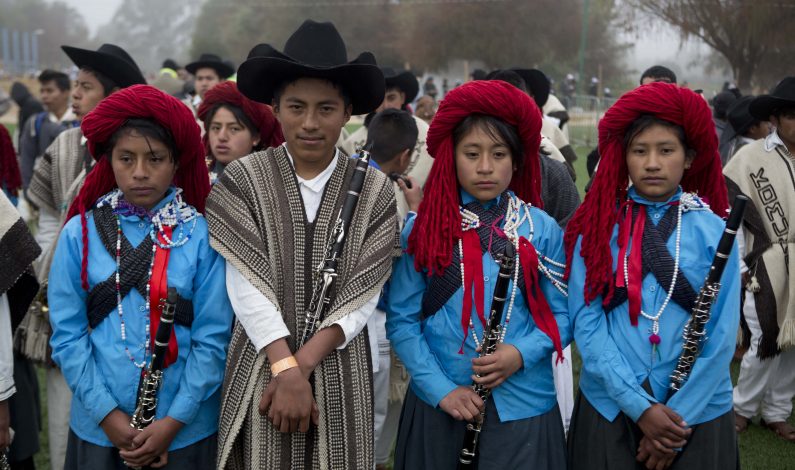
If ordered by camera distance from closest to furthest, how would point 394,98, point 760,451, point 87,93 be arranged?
point 87,93, point 760,451, point 394,98

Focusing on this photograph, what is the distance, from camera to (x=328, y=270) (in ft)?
8.98

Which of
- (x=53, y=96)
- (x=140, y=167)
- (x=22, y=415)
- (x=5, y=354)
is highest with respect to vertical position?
Result: (x=140, y=167)

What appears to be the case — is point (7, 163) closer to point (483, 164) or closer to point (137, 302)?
point (137, 302)

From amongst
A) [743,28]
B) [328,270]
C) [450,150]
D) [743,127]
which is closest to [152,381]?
[328,270]

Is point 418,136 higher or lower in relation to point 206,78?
lower

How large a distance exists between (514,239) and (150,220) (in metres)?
1.36

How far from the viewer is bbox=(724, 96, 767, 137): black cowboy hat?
653 centimetres

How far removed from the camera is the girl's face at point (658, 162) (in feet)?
9.70

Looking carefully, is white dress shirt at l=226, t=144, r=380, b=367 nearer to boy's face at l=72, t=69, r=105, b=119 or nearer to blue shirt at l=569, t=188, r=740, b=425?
blue shirt at l=569, t=188, r=740, b=425

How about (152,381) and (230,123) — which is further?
(230,123)

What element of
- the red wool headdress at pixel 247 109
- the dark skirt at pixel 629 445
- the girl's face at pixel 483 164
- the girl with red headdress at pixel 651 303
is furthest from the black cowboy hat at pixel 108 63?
the dark skirt at pixel 629 445

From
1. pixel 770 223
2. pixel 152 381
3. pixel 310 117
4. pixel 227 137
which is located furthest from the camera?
pixel 770 223

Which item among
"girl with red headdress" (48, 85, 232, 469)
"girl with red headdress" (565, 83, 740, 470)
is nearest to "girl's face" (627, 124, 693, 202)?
"girl with red headdress" (565, 83, 740, 470)

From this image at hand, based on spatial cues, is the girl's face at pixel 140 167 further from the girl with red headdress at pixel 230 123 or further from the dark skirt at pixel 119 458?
the girl with red headdress at pixel 230 123
